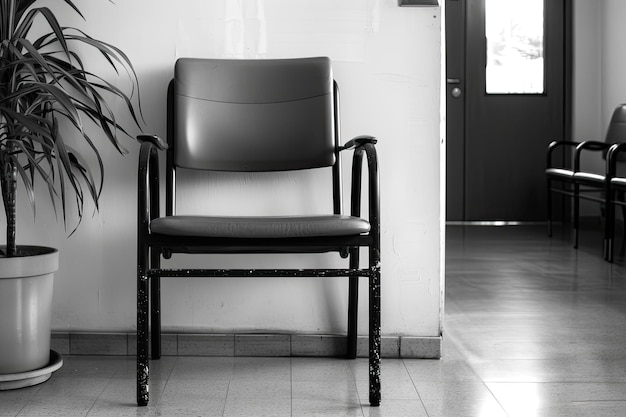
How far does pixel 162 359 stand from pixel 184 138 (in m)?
0.66

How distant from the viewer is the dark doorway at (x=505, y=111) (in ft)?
21.0

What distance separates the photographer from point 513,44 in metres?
6.39

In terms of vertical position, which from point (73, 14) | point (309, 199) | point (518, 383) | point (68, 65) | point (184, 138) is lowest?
point (518, 383)

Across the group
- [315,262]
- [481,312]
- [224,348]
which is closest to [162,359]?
[224,348]

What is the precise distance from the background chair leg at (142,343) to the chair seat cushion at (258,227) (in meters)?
0.14

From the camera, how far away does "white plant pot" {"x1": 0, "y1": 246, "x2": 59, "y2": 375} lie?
6.93 feet

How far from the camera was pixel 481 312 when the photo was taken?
10.4 feet

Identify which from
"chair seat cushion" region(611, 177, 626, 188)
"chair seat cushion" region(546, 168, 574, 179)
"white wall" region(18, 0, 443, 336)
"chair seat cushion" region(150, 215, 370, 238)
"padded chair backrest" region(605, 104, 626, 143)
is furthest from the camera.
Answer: "padded chair backrest" region(605, 104, 626, 143)

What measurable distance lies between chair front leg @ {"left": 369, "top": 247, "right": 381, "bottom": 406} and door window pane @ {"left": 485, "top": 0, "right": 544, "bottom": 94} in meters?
4.67

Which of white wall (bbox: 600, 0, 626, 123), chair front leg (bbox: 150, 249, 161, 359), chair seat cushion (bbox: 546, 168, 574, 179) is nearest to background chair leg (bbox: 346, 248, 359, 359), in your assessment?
chair front leg (bbox: 150, 249, 161, 359)

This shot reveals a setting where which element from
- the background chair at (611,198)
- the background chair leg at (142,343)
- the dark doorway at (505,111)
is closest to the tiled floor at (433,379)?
the background chair leg at (142,343)

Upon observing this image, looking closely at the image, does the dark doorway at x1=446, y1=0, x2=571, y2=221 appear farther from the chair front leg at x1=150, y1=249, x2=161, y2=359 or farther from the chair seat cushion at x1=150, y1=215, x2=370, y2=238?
the chair seat cushion at x1=150, y1=215, x2=370, y2=238

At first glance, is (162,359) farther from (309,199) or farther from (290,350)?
(309,199)

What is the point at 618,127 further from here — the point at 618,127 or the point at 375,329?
the point at 375,329
